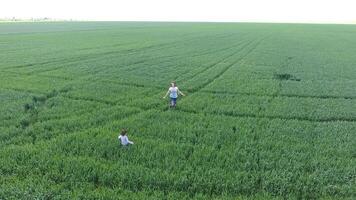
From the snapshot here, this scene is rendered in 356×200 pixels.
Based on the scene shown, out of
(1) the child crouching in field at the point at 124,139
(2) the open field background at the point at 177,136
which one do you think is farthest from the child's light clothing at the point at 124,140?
(2) the open field background at the point at 177,136

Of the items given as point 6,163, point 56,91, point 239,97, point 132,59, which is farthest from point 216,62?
point 6,163

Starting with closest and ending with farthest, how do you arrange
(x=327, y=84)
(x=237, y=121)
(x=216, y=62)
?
(x=237, y=121) < (x=327, y=84) < (x=216, y=62)

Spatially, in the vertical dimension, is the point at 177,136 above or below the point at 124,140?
below

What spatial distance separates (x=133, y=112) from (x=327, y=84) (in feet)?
49.0

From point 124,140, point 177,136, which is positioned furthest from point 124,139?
point 177,136

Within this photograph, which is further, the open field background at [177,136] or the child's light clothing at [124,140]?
the child's light clothing at [124,140]

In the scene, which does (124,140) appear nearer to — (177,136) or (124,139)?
(124,139)

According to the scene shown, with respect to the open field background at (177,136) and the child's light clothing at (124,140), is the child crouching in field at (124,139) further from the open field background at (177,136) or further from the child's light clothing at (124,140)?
the open field background at (177,136)

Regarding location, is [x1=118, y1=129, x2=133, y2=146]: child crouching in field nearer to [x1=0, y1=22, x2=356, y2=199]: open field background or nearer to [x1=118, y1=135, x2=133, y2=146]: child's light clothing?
[x1=118, y1=135, x2=133, y2=146]: child's light clothing

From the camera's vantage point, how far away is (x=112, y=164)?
37.4 feet

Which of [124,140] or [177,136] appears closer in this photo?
[124,140]

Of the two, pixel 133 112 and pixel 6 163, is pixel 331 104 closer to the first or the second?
pixel 133 112

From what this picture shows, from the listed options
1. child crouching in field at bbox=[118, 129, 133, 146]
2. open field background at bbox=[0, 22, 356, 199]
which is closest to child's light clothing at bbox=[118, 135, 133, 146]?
child crouching in field at bbox=[118, 129, 133, 146]

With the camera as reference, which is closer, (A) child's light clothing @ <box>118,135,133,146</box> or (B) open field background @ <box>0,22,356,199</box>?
(B) open field background @ <box>0,22,356,199</box>
